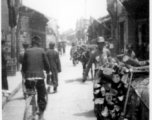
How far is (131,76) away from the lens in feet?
14.0

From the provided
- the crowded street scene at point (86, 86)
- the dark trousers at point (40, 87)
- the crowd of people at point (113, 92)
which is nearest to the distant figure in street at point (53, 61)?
the crowded street scene at point (86, 86)

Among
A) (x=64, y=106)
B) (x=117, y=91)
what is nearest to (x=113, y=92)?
(x=117, y=91)

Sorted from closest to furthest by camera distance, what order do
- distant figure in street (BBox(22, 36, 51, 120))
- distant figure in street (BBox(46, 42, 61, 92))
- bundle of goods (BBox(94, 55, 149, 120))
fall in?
bundle of goods (BBox(94, 55, 149, 120))
distant figure in street (BBox(22, 36, 51, 120))
distant figure in street (BBox(46, 42, 61, 92))

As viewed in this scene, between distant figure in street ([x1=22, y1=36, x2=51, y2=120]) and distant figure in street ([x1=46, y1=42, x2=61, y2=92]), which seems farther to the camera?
distant figure in street ([x1=46, y1=42, x2=61, y2=92])

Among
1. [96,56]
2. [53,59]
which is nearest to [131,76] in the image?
[96,56]

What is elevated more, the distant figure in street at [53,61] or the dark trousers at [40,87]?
the distant figure in street at [53,61]

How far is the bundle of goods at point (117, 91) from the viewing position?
430cm

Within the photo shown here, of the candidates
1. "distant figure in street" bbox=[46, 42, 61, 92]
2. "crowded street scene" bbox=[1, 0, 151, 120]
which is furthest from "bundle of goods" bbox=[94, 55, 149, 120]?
"distant figure in street" bbox=[46, 42, 61, 92]

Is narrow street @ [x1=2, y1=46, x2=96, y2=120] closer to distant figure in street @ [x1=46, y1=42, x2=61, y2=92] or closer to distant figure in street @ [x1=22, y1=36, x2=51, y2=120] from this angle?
distant figure in street @ [x1=46, y1=42, x2=61, y2=92]

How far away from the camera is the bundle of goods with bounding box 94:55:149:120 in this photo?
430 cm

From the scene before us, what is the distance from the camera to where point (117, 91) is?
460cm

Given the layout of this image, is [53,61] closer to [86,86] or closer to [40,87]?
[86,86]

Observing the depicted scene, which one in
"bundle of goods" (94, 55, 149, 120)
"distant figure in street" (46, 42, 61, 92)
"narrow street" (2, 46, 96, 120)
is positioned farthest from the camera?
"distant figure in street" (46, 42, 61, 92)

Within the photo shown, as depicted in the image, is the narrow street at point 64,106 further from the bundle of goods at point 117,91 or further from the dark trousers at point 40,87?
the bundle of goods at point 117,91
